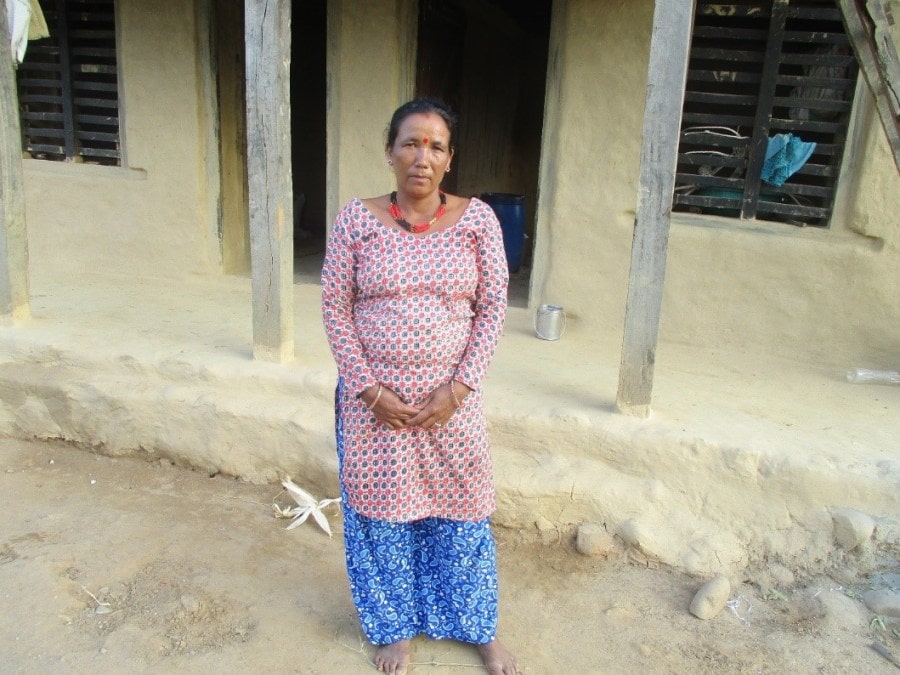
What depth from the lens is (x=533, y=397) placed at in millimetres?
3357

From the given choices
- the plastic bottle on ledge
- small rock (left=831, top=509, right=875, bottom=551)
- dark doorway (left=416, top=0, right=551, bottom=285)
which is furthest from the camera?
dark doorway (left=416, top=0, right=551, bottom=285)

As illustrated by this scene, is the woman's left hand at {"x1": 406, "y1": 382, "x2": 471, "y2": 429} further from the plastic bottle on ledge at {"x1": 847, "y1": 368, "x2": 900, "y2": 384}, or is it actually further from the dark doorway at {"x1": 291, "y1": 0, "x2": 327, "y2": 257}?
the dark doorway at {"x1": 291, "y1": 0, "x2": 327, "y2": 257}

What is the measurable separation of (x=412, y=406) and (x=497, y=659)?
35.2 inches

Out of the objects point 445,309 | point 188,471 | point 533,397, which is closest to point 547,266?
point 533,397

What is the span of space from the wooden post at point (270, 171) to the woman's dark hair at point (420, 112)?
1568 mm

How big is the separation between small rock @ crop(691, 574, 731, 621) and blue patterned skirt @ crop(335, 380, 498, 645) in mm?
819

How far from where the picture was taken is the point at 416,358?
2025 mm

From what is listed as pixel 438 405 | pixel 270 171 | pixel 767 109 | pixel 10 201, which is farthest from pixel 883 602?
pixel 10 201

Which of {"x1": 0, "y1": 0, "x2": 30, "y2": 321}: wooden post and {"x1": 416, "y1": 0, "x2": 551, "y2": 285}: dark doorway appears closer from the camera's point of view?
{"x1": 0, "y1": 0, "x2": 30, "y2": 321}: wooden post

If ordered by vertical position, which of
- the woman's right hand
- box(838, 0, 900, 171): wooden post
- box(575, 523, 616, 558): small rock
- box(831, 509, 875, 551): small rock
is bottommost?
box(575, 523, 616, 558): small rock

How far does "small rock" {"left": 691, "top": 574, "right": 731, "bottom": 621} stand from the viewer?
2.65m

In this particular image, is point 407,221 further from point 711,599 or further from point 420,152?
point 711,599

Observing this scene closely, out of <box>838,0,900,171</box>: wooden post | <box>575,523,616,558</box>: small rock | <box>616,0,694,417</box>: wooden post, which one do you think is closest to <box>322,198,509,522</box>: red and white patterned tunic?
<box>575,523,616,558</box>: small rock

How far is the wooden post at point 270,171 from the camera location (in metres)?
3.33
